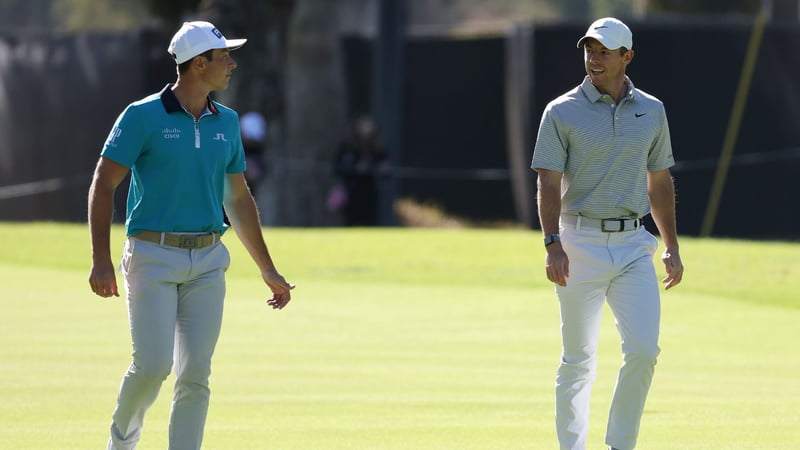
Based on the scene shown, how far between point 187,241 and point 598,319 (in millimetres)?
1893

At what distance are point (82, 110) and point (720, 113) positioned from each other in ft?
33.4

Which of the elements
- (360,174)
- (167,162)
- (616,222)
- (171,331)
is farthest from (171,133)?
(360,174)

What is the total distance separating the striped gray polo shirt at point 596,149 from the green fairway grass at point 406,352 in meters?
1.32

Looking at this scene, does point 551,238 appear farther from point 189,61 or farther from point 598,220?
point 189,61

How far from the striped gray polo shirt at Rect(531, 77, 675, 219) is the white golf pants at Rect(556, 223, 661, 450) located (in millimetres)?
143

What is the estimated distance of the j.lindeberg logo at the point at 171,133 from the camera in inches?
290

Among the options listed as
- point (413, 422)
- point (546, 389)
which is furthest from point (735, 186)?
point (413, 422)

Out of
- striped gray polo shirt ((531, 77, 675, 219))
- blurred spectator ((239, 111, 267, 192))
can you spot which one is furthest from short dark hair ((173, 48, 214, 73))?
blurred spectator ((239, 111, 267, 192))

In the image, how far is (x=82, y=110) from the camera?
95.0 ft

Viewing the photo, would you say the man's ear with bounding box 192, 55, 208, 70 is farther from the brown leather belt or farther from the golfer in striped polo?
the golfer in striped polo

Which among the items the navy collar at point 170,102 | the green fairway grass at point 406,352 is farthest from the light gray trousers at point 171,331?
the green fairway grass at point 406,352

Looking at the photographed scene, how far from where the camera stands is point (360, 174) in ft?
85.3

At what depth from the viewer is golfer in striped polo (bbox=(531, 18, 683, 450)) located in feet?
25.7

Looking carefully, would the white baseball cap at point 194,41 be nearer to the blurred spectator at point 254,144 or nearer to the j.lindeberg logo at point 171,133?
the j.lindeberg logo at point 171,133
